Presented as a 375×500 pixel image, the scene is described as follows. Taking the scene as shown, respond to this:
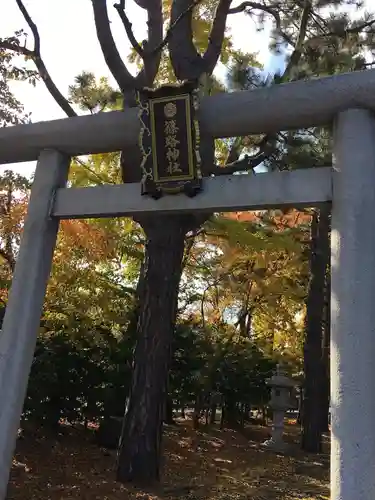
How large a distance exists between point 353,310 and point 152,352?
9.97 ft

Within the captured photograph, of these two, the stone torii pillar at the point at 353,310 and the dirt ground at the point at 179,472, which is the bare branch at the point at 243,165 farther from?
the dirt ground at the point at 179,472

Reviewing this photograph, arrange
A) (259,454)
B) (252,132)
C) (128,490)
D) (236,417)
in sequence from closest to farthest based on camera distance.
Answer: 1. (252,132)
2. (128,490)
3. (259,454)
4. (236,417)

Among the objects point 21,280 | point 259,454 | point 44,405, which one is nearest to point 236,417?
point 259,454

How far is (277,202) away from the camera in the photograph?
3.99 metres

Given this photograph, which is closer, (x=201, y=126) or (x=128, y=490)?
(x=201, y=126)

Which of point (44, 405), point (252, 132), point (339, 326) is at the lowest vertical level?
point (44, 405)

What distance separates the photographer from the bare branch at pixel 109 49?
6180 mm

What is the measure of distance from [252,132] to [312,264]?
660 centimetres

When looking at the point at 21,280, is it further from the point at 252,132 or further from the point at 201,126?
the point at 252,132

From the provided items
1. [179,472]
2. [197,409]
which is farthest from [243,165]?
[197,409]

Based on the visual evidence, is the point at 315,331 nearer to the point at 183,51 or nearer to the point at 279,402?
the point at 279,402

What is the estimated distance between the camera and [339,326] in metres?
3.53

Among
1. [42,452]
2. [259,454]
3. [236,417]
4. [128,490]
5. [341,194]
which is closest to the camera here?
[341,194]

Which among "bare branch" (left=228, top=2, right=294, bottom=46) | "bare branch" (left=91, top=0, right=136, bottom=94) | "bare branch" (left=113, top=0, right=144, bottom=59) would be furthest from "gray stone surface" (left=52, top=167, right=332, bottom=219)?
"bare branch" (left=228, top=2, right=294, bottom=46)
